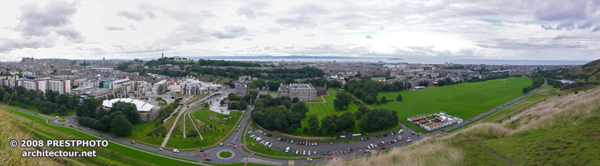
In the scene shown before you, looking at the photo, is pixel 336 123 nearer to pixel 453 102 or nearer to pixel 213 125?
pixel 213 125

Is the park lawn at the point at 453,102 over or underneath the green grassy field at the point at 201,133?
over

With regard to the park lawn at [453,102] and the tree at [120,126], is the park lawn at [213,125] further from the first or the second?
the park lawn at [453,102]

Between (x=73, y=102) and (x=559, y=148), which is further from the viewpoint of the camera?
(x=73, y=102)

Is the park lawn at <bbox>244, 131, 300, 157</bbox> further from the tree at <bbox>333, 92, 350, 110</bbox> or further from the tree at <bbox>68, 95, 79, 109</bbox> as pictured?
the tree at <bbox>68, 95, 79, 109</bbox>

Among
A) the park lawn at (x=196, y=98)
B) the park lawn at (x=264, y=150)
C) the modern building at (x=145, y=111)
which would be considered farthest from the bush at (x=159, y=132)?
the park lawn at (x=196, y=98)

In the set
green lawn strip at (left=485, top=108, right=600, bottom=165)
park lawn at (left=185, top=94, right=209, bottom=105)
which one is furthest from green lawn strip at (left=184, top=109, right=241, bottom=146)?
green lawn strip at (left=485, top=108, right=600, bottom=165)

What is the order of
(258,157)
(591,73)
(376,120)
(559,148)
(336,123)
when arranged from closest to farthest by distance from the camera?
(559,148) < (258,157) < (336,123) < (376,120) < (591,73)

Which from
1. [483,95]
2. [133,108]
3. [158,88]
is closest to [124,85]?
[158,88]

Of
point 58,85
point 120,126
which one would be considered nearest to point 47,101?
point 58,85
